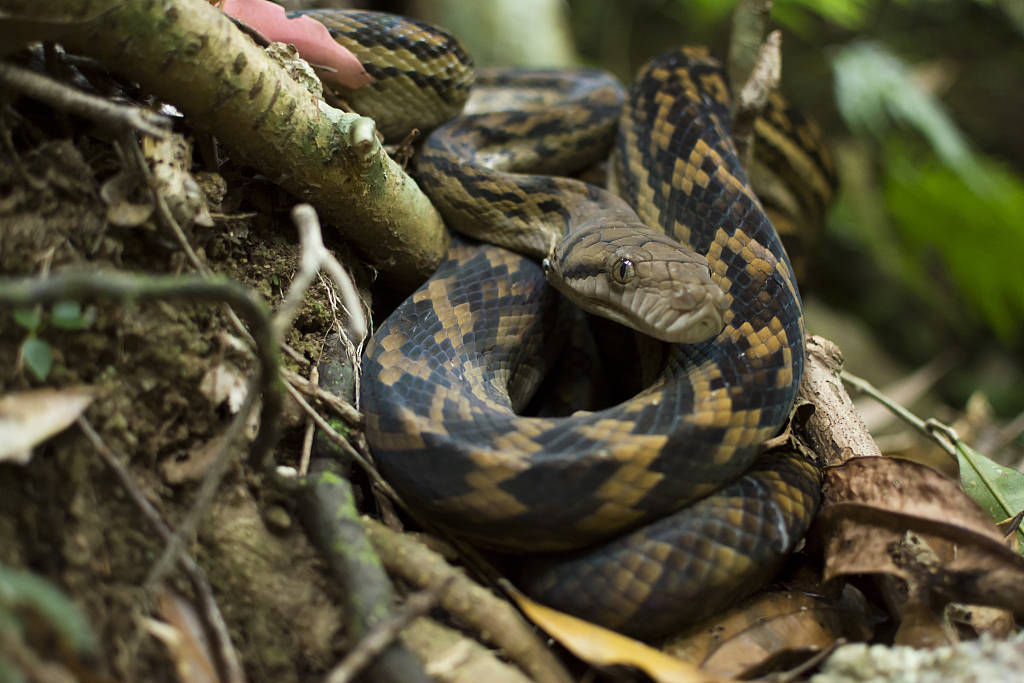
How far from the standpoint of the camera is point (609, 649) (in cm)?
173

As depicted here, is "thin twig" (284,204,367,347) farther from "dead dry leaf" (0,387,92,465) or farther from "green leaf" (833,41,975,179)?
"green leaf" (833,41,975,179)

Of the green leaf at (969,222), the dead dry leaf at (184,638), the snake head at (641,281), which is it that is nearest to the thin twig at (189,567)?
the dead dry leaf at (184,638)

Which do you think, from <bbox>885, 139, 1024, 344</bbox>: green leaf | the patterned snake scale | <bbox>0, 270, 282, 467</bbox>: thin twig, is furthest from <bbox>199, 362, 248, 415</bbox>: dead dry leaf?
<bbox>885, 139, 1024, 344</bbox>: green leaf

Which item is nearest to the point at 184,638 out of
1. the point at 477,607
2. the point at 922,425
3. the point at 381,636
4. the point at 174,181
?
the point at 381,636

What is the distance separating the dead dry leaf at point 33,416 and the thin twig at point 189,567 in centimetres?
4

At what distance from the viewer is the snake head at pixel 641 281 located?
2.15 metres

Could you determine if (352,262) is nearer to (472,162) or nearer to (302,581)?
(472,162)

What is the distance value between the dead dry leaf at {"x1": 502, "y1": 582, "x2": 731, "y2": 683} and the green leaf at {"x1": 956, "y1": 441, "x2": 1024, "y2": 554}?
1.40 metres

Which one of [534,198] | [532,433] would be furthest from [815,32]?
[532,433]

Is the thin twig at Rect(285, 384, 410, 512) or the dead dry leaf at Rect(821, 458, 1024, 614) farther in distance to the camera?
the thin twig at Rect(285, 384, 410, 512)

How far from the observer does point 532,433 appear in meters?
2.00

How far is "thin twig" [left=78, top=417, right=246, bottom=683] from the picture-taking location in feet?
4.81

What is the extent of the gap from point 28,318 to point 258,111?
34.3 inches

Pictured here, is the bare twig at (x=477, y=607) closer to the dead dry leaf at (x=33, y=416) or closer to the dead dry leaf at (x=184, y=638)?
the dead dry leaf at (x=184, y=638)
